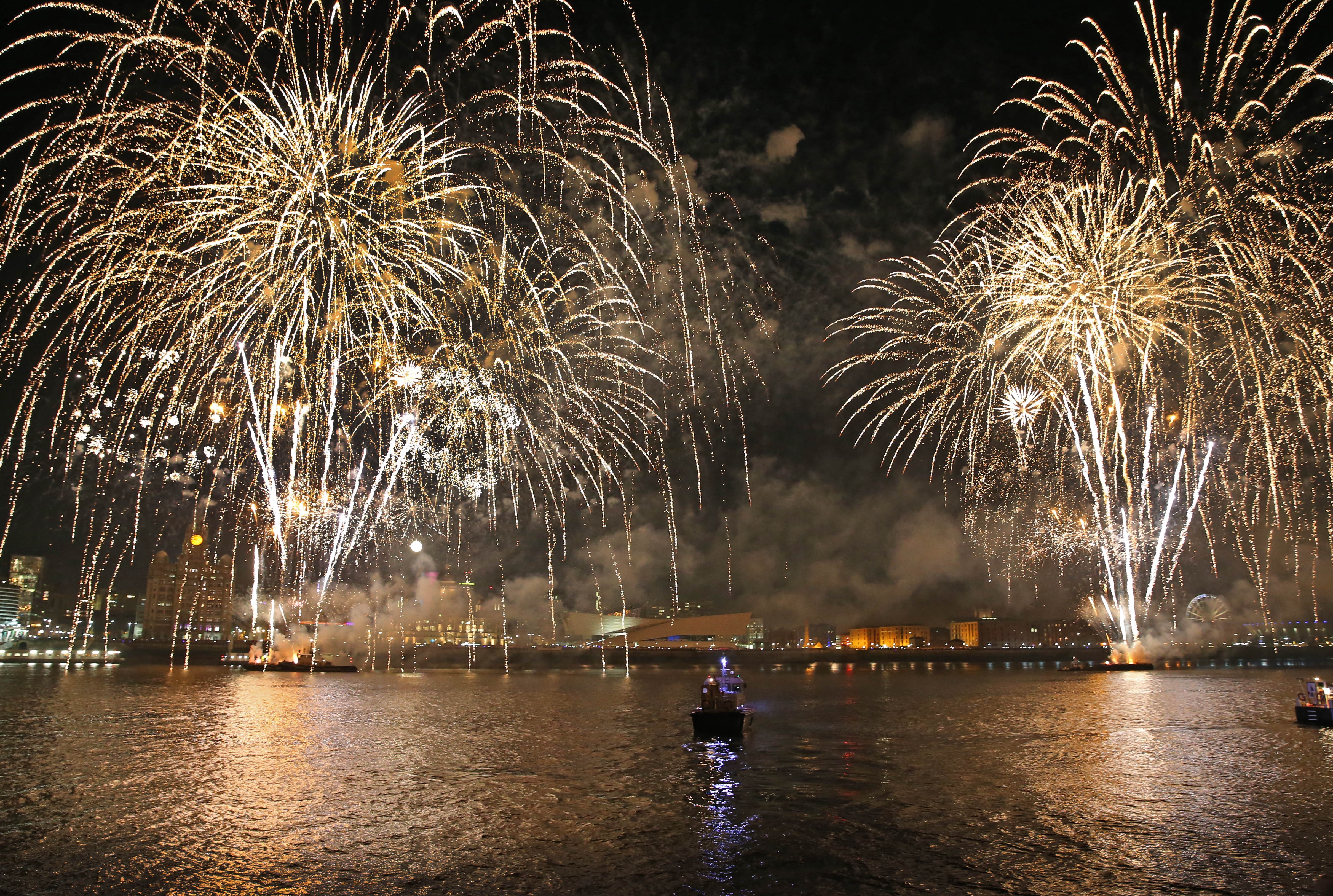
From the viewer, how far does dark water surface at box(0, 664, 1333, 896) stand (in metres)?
12.8

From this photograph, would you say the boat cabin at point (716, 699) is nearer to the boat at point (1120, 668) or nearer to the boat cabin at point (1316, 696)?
the boat cabin at point (1316, 696)

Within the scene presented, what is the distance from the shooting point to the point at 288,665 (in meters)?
99.9

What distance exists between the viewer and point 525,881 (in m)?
12.4

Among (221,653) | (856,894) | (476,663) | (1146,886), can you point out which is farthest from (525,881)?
(221,653)

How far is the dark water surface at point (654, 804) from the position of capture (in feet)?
41.9

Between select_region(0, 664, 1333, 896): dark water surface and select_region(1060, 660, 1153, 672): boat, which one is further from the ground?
select_region(0, 664, 1333, 896): dark water surface

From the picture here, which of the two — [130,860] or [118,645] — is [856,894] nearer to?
[130,860]

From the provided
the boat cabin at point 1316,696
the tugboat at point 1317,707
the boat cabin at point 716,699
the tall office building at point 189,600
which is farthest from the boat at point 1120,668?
the tall office building at point 189,600

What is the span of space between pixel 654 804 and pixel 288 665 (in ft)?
313

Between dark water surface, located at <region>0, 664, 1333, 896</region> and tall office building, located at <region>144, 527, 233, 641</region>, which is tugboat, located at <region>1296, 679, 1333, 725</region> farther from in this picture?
tall office building, located at <region>144, 527, 233, 641</region>

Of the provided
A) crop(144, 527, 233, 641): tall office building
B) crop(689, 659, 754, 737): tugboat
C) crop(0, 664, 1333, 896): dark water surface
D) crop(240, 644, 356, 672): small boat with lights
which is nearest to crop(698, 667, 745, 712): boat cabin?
crop(689, 659, 754, 737): tugboat

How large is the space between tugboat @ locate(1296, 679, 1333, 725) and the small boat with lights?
95.6 metres

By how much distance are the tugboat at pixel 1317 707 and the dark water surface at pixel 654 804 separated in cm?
73

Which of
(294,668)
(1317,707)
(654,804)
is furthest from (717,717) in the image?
(294,668)
